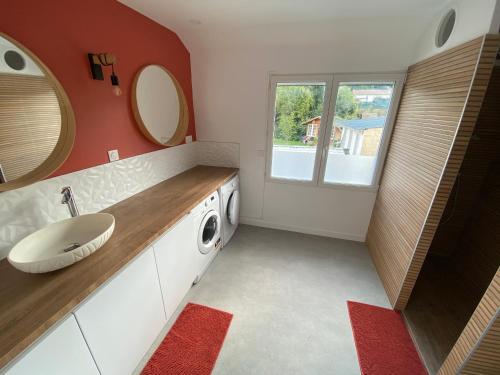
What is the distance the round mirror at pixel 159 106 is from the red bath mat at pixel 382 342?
2411 mm

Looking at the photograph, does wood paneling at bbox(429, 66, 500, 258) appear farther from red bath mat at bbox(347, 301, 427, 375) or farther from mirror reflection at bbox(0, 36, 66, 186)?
mirror reflection at bbox(0, 36, 66, 186)

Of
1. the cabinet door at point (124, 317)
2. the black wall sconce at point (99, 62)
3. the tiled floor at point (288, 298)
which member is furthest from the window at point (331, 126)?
the cabinet door at point (124, 317)

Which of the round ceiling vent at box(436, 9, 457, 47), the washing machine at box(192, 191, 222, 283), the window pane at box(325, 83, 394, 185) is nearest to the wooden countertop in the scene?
the washing machine at box(192, 191, 222, 283)

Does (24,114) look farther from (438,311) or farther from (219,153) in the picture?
(438,311)

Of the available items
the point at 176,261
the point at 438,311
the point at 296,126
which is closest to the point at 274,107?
the point at 296,126

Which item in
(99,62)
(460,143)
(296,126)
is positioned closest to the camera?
(460,143)

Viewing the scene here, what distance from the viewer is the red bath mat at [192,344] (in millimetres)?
1374

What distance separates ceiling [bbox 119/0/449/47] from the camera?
1656 mm

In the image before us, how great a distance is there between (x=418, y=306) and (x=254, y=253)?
1.59 meters

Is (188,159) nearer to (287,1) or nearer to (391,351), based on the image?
(287,1)

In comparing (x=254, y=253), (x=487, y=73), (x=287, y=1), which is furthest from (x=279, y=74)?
(x=254, y=253)

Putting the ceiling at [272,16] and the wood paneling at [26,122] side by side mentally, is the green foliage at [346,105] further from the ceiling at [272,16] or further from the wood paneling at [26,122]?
the wood paneling at [26,122]

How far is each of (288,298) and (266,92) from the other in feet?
7.19

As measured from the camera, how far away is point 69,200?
49.8 inches
